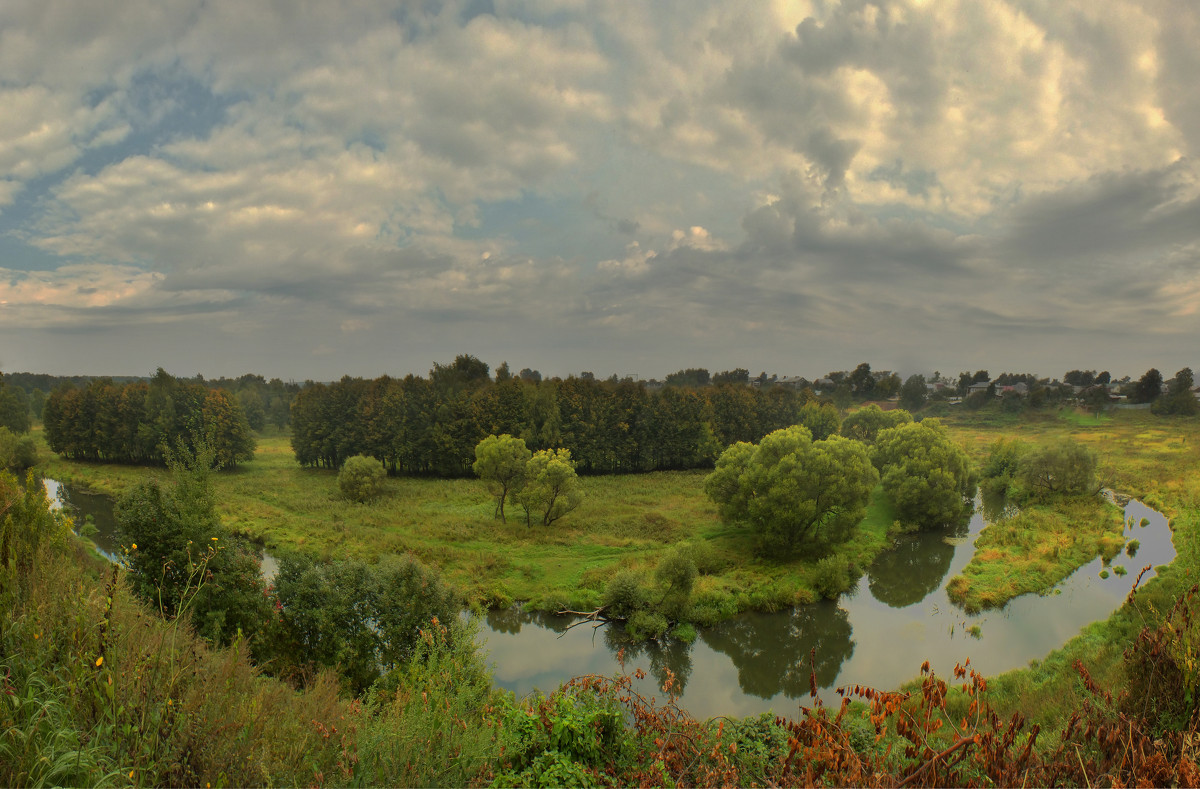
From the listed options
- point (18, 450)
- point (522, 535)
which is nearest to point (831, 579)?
point (522, 535)

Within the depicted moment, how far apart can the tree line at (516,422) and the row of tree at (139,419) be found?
614cm

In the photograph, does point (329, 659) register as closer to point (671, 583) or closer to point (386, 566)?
point (386, 566)

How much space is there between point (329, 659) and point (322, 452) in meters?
46.7

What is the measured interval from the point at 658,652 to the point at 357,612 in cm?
1086

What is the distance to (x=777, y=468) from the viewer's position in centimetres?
3002

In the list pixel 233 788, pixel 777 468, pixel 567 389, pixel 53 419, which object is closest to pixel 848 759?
pixel 233 788

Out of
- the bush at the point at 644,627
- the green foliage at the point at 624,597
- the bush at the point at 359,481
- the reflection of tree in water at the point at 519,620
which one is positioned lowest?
the reflection of tree in water at the point at 519,620

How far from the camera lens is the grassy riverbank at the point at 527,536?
80.8 feet

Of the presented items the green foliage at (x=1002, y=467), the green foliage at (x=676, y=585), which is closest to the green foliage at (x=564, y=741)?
the green foliage at (x=676, y=585)

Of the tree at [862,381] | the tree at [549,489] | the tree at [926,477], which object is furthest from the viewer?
the tree at [862,381]

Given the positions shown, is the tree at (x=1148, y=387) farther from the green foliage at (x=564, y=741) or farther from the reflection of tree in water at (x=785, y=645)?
the green foliage at (x=564, y=741)

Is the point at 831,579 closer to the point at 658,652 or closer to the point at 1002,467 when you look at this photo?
the point at 658,652

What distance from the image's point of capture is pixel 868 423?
62.2 m

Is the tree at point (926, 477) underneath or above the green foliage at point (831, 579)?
above
